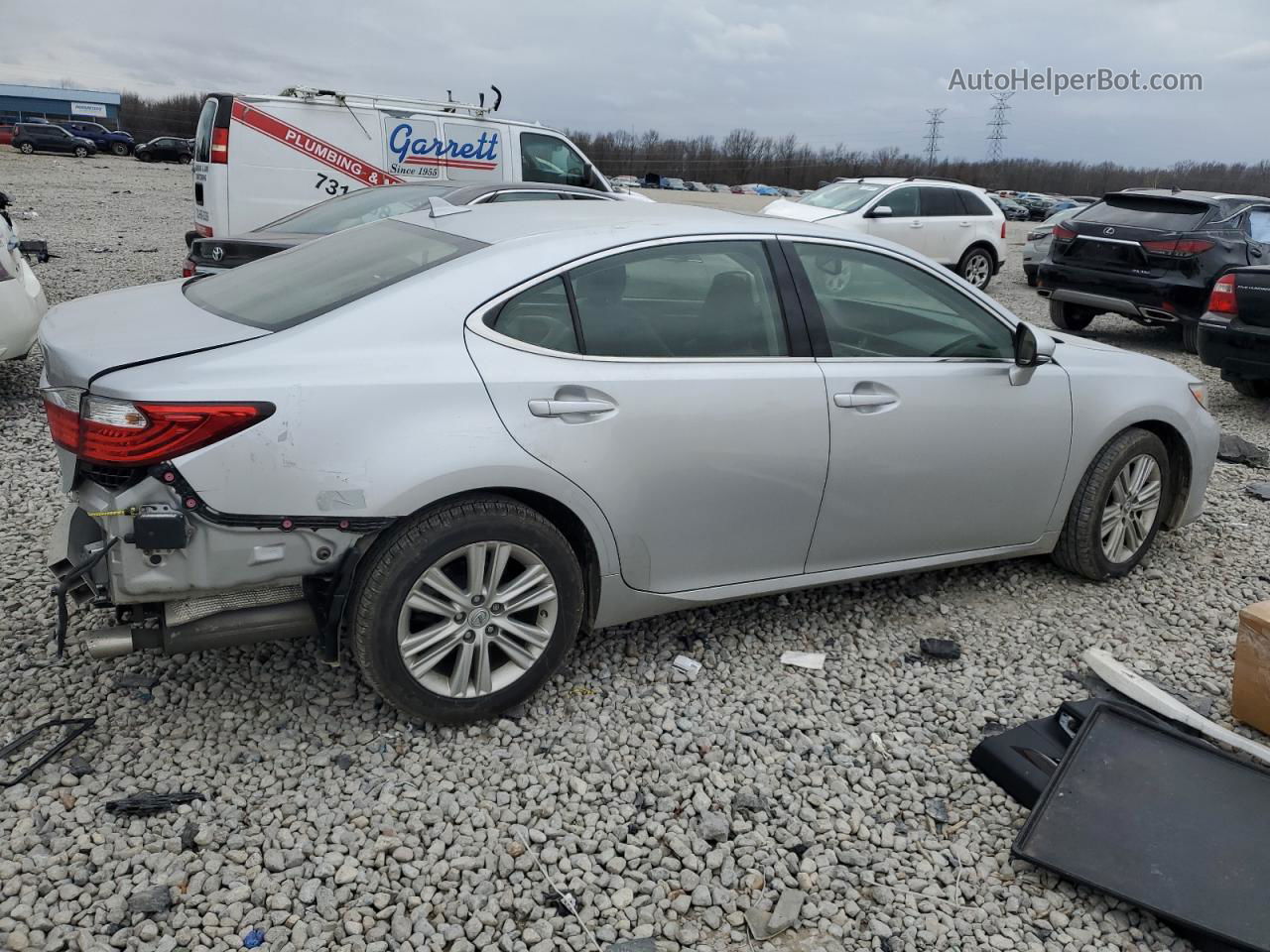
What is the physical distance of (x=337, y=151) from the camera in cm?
1098

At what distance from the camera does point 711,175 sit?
74938mm

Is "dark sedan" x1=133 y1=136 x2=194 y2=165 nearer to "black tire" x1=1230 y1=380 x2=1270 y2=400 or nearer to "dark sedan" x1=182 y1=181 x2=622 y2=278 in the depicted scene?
"dark sedan" x1=182 y1=181 x2=622 y2=278

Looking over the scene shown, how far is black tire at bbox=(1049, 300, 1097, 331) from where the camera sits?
11750 mm

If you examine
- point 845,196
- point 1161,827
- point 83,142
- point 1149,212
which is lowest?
point 1161,827

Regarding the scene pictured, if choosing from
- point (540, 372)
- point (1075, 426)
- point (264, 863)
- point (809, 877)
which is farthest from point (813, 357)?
point (264, 863)

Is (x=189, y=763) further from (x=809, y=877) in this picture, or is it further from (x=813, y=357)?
(x=813, y=357)

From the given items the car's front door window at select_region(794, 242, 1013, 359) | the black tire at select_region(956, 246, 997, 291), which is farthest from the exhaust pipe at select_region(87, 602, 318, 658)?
the black tire at select_region(956, 246, 997, 291)

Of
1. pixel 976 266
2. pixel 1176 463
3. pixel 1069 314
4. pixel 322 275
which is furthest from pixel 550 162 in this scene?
pixel 322 275

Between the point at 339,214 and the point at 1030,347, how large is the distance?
19.3ft

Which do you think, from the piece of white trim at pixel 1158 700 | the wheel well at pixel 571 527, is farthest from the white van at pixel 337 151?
the piece of white trim at pixel 1158 700

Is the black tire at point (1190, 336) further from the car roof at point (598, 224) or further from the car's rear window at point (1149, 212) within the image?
the car roof at point (598, 224)

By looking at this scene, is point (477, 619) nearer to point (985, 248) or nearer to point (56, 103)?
point (985, 248)

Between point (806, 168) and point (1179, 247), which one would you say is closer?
point (1179, 247)

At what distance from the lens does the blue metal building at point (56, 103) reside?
74625 millimetres
